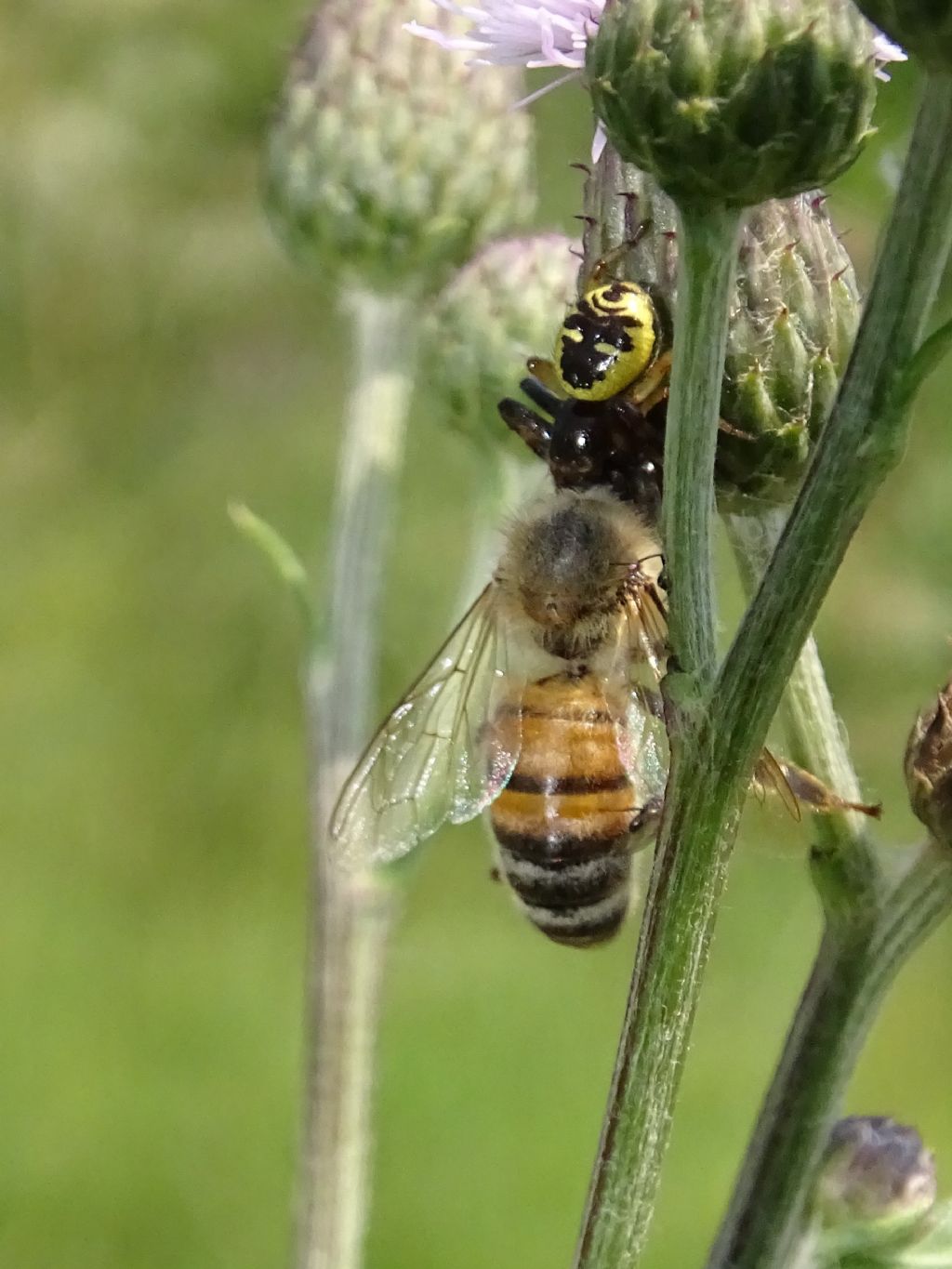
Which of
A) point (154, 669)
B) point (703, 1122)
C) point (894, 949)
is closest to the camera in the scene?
point (894, 949)

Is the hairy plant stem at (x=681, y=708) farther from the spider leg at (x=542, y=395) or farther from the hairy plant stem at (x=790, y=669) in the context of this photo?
the spider leg at (x=542, y=395)

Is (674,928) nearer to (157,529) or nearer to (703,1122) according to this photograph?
(703,1122)

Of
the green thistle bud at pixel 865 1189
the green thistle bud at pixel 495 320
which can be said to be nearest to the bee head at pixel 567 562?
the green thistle bud at pixel 865 1189

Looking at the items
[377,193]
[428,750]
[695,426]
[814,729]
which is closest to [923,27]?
[695,426]

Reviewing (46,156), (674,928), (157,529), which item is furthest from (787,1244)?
(46,156)

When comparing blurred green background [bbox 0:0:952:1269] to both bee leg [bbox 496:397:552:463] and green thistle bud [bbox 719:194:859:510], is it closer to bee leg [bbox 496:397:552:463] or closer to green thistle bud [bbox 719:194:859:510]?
bee leg [bbox 496:397:552:463]
